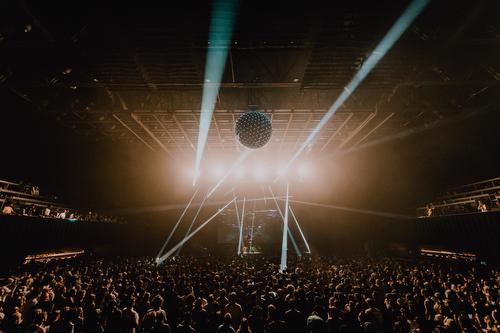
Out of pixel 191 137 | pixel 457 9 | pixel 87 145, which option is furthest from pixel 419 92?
pixel 87 145

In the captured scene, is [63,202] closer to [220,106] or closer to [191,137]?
[191,137]

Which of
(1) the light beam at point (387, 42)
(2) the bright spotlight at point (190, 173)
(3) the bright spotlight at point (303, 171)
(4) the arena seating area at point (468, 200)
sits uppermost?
(3) the bright spotlight at point (303, 171)

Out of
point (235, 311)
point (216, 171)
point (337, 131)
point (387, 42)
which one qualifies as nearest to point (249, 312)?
point (235, 311)

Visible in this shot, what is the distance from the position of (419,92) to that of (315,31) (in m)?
6.12

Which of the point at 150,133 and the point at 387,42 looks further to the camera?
the point at 150,133

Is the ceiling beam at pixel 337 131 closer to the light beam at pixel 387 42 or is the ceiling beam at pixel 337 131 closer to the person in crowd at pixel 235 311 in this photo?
the light beam at pixel 387 42

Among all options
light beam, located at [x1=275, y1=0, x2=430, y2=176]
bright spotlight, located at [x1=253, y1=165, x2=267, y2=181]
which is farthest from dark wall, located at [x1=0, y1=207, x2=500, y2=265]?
light beam, located at [x1=275, y1=0, x2=430, y2=176]

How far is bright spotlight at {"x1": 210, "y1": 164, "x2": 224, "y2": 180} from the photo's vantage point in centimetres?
1859

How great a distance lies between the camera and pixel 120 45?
6.04 metres

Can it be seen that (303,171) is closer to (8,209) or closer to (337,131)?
(337,131)

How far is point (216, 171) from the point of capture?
62.0 feet

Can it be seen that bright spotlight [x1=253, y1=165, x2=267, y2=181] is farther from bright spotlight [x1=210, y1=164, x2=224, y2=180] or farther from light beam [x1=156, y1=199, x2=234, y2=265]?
light beam [x1=156, y1=199, x2=234, y2=265]

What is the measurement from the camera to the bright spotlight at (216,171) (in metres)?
18.6

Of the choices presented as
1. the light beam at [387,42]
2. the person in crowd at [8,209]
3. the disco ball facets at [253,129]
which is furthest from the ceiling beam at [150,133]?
the light beam at [387,42]
